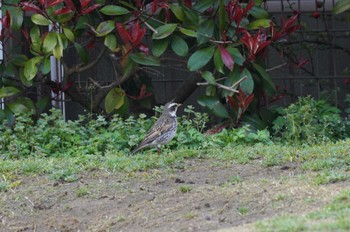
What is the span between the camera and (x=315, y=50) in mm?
12969

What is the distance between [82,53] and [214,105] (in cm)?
176

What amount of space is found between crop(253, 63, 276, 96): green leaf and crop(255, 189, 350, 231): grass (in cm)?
397

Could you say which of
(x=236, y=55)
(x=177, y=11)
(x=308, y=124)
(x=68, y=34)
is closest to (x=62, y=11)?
(x=68, y=34)

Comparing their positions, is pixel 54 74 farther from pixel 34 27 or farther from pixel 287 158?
pixel 287 158

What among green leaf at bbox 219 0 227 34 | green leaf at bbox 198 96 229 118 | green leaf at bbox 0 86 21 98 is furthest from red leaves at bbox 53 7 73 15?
green leaf at bbox 198 96 229 118

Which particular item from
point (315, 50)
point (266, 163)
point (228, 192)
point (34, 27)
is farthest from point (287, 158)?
point (315, 50)

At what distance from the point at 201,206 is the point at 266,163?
4.88ft

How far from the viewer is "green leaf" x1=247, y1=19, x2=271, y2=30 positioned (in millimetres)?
10344

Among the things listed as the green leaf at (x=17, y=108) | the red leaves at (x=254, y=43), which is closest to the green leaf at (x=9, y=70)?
the green leaf at (x=17, y=108)

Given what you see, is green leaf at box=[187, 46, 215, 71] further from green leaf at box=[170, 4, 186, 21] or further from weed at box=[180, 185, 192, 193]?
weed at box=[180, 185, 192, 193]

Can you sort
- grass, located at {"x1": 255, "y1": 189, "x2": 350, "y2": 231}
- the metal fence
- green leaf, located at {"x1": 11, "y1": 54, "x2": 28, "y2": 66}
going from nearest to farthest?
grass, located at {"x1": 255, "y1": 189, "x2": 350, "y2": 231} < green leaf, located at {"x1": 11, "y1": 54, "x2": 28, "y2": 66} < the metal fence

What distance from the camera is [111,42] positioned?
1025 centimetres

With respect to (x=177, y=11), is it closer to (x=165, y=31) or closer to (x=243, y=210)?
(x=165, y=31)

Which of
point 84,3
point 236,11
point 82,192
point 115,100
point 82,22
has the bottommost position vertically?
point 82,192
